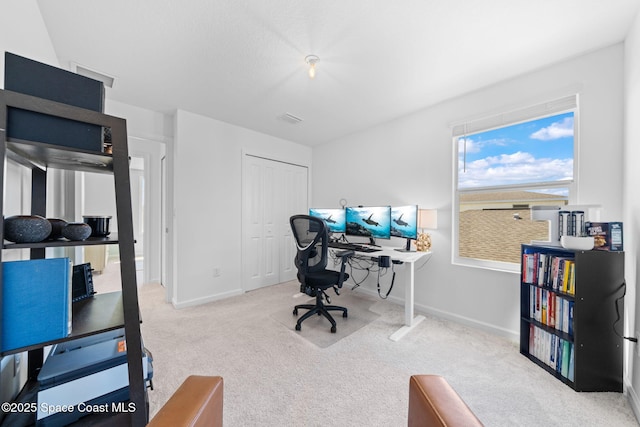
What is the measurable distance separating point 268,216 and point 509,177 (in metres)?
3.18

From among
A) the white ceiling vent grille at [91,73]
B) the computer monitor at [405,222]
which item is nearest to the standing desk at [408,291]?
the computer monitor at [405,222]

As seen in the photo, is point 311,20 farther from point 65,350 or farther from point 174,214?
point 174,214

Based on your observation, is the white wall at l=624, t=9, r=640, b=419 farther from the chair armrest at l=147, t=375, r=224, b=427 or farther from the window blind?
the chair armrest at l=147, t=375, r=224, b=427

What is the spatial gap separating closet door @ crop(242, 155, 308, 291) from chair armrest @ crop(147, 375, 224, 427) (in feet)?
9.27

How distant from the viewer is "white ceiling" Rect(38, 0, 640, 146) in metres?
1.53

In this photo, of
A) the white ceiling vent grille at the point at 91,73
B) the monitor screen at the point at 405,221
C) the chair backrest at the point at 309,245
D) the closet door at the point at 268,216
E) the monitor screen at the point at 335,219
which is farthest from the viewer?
the closet door at the point at 268,216

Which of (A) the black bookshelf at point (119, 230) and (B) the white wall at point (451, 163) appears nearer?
(A) the black bookshelf at point (119, 230)

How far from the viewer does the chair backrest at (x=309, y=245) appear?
2.46m

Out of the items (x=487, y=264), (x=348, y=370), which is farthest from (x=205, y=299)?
(x=487, y=264)

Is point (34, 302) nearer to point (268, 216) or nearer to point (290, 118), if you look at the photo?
point (290, 118)

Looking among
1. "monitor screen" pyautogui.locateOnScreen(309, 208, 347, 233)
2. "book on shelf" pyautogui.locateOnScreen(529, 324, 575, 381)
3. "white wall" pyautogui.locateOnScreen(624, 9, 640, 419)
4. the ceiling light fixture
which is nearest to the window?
"white wall" pyautogui.locateOnScreen(624, 9, 640, 419)

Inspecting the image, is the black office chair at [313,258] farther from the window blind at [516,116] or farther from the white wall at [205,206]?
the window blind at [516,116]

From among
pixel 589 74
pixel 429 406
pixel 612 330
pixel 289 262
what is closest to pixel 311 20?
pixel 429 406

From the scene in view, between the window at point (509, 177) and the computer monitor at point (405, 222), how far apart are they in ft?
1.61
